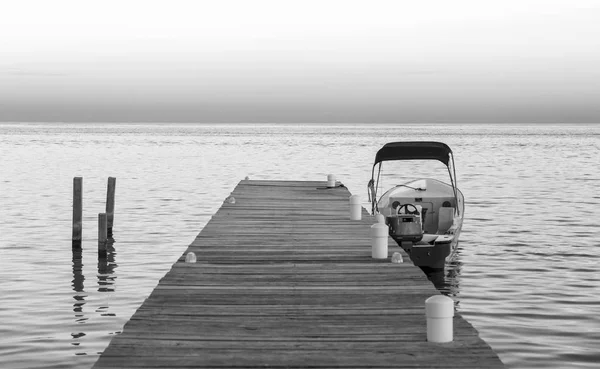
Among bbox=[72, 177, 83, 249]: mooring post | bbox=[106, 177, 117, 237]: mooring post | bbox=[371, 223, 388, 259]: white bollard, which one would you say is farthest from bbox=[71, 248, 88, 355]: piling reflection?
bbox=[371, 223, 388, 259]: white bollard

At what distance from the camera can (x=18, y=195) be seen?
35.5 meters

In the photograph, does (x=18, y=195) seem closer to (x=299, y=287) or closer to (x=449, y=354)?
(x=299, y=287)

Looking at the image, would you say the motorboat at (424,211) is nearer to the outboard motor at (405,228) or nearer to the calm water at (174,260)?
the outboard motor at (405,228)

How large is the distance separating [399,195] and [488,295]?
5236 mm

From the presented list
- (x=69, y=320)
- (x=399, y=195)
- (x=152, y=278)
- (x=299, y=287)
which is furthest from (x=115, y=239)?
(x=299, y=287)

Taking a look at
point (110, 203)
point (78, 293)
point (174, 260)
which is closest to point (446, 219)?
point (174, 260)

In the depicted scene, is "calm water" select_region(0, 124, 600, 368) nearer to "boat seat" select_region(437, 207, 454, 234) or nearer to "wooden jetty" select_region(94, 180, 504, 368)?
"boat seat" select_region(437, 207, 454, 234)

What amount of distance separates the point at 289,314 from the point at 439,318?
6.33ft

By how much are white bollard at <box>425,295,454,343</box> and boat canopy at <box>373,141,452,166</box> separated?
13.7 meters

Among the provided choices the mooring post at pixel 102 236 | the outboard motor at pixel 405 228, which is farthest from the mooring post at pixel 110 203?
the outboard motor at pixel 405 228

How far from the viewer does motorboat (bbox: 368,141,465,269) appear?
15.9 meters

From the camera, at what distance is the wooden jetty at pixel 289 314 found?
6795 millimetres

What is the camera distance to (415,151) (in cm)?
Answer: 2105

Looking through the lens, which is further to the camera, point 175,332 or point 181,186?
point 181,186
